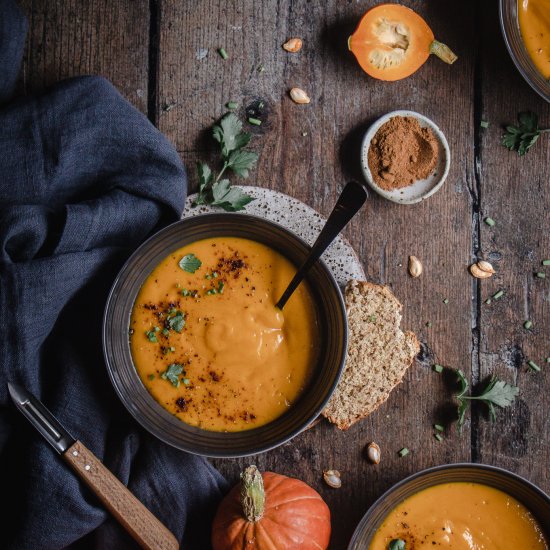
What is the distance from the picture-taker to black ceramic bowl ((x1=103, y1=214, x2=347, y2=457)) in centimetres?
245

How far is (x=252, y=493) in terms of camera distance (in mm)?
2414

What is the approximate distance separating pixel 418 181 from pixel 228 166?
733 millimetres

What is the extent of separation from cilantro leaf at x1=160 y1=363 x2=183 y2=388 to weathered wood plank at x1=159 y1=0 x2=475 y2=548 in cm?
57

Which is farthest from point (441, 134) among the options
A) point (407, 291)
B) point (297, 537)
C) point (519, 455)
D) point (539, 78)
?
point (297, 537)

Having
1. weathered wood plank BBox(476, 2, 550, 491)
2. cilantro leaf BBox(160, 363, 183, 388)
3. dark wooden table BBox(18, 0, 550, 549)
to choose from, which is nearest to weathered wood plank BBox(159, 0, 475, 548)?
dark wooden table BBox(18, 0, 550, 549)

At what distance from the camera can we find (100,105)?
2533 mm

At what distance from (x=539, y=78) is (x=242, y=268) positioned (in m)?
1.36

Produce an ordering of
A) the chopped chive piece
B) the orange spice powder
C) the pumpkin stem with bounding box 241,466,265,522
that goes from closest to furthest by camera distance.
A: the pumpkin stem with bounding box 241,466,265,522
the orange spice powder
the chopped chive piece

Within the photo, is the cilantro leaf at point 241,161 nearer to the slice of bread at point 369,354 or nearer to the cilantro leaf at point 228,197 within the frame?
the cilantro leaf at point 228,197

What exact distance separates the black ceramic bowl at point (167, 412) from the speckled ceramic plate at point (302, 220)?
0.67 ft

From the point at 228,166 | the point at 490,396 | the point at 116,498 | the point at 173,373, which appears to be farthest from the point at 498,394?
the point at 116,498

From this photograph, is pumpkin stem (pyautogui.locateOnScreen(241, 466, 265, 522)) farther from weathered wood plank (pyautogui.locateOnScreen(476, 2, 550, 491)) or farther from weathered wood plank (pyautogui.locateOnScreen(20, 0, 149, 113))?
weathered wood plank (pyautogui.locateOnScreen(20, 0, 149, 113))

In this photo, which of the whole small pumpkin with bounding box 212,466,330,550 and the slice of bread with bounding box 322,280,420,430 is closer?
the whole small pumpkin with bounding box 212,466,330,550

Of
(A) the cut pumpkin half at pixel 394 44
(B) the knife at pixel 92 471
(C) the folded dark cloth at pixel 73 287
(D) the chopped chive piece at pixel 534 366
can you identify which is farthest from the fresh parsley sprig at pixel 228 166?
(D) the chopped chive piece at pixel 534 366
